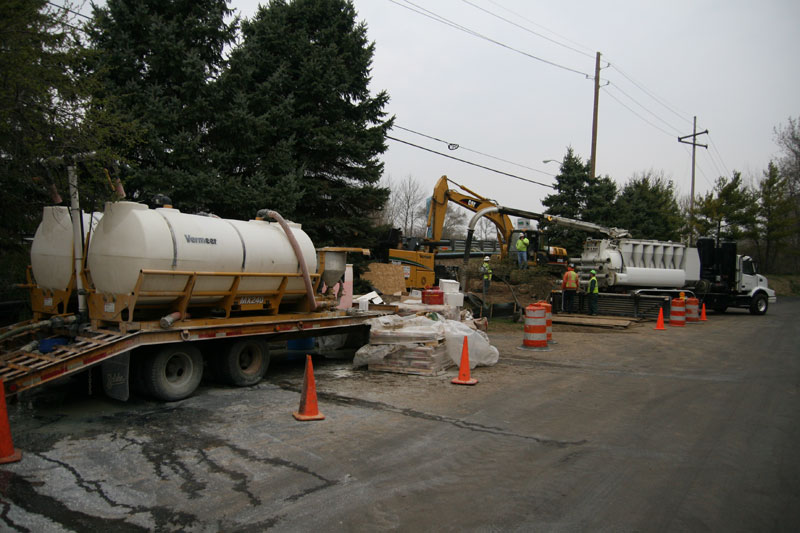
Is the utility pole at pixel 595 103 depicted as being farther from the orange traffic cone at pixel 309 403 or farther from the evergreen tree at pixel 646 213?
the orange traffic cone at pixel 309 403

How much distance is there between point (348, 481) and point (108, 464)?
2.33 metres

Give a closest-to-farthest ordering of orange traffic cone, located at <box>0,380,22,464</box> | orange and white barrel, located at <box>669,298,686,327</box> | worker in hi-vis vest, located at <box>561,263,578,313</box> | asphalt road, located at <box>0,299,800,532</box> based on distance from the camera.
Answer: asphalt road, located at <box>0,299,800,532</box> < orange traffic cone, located at <box>0,380,22,464</box> < orange and white barrel, located at <box>669,298,686,327</box> < worker in hi-vis vest, located at <box>561,263,578,313</box>

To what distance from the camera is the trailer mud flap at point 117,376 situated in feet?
22.9

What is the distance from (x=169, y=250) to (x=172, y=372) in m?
1.80

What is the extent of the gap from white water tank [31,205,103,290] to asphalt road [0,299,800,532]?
1661mm

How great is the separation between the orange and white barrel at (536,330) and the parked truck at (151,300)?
611cm

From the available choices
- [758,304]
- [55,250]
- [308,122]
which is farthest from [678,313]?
[55,250]

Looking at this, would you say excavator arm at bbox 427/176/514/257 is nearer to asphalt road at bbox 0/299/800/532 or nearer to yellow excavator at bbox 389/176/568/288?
yellow excavator at bbox 389/176/568/288

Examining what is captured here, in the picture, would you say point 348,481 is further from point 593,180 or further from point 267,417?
point 593,180

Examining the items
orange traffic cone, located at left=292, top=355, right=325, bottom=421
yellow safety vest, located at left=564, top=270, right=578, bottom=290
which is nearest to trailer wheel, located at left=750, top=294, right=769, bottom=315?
yellow safety vest, located at left=564, top=270, right=578, bottom=290

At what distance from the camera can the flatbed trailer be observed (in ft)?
20.8

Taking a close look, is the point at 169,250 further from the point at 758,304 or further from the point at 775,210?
the point at 775,210

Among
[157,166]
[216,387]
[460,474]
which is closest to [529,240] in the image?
[157,166]

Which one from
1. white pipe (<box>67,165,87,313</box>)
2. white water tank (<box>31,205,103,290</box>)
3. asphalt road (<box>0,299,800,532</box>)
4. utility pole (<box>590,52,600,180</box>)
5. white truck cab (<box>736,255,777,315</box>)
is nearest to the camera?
asphalt road (<box>0,299,800,532</box>)
